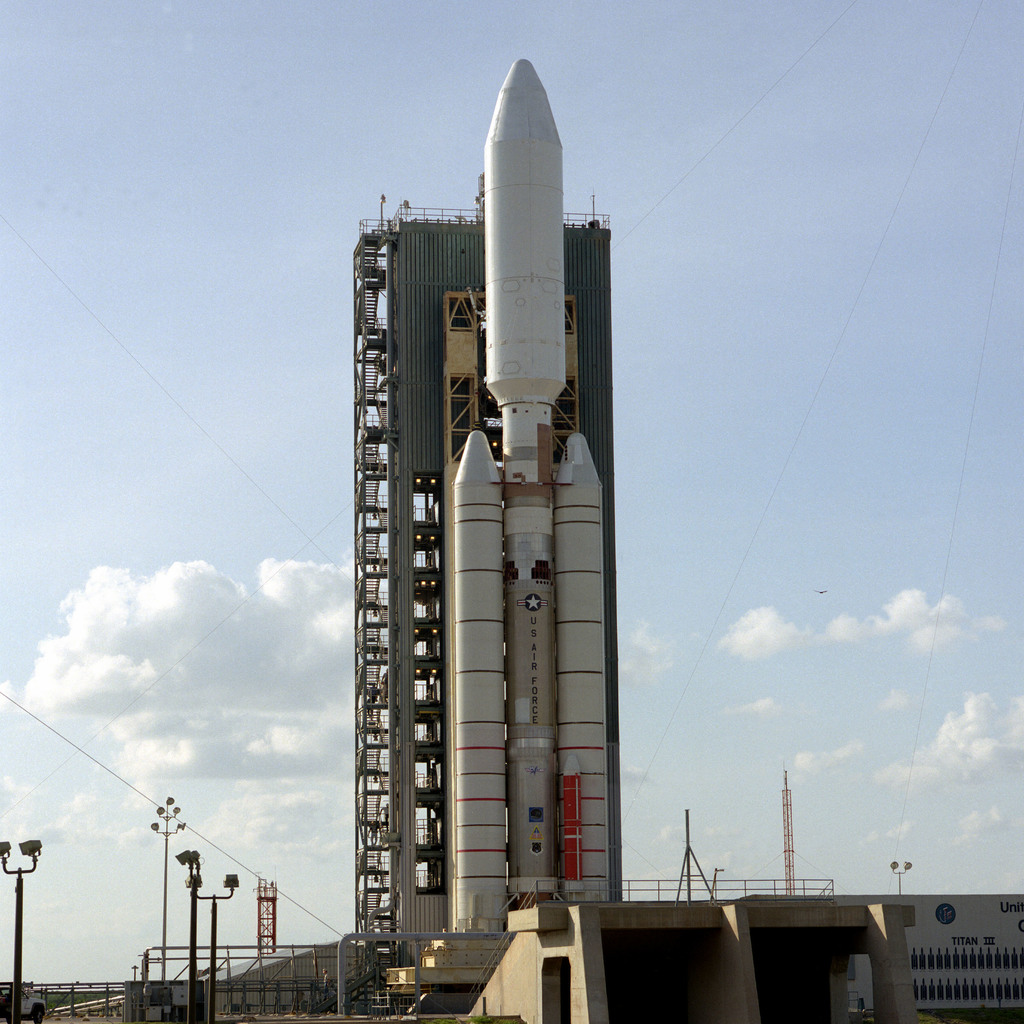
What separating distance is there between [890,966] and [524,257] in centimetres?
2776

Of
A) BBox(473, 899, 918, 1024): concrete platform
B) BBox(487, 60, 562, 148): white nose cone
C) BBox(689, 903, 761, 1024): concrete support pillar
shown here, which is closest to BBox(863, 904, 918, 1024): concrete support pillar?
BBox(473, 899, 918, 1024): concrete platform

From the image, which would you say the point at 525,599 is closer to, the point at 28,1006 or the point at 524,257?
the point at 524,257

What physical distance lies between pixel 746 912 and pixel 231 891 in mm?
13719

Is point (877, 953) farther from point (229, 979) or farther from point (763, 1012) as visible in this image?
point (229, 979)

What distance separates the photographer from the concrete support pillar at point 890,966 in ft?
144

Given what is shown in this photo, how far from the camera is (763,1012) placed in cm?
5141

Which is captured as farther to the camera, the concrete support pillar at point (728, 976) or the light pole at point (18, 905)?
the concrete support pillar at point (728, 976)

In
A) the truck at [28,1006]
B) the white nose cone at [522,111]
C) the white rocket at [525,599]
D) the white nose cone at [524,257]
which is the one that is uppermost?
the white nose cone at [522,111]

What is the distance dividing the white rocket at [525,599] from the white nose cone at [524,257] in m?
0.05

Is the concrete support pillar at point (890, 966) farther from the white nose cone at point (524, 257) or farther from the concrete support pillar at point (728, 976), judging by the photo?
the white nose cone at point (524, 257)

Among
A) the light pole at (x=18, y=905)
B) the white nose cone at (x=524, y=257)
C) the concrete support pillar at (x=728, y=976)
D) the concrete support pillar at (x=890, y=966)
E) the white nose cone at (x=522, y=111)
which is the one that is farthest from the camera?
the white nose cone at (x=522, y=111)

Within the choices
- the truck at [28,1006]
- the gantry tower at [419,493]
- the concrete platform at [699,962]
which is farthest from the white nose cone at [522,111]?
the truck at [28,1006]

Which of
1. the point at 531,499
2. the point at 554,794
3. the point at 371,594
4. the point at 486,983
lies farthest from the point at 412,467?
the point at 486,983

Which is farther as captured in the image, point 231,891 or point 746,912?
point 746,912
